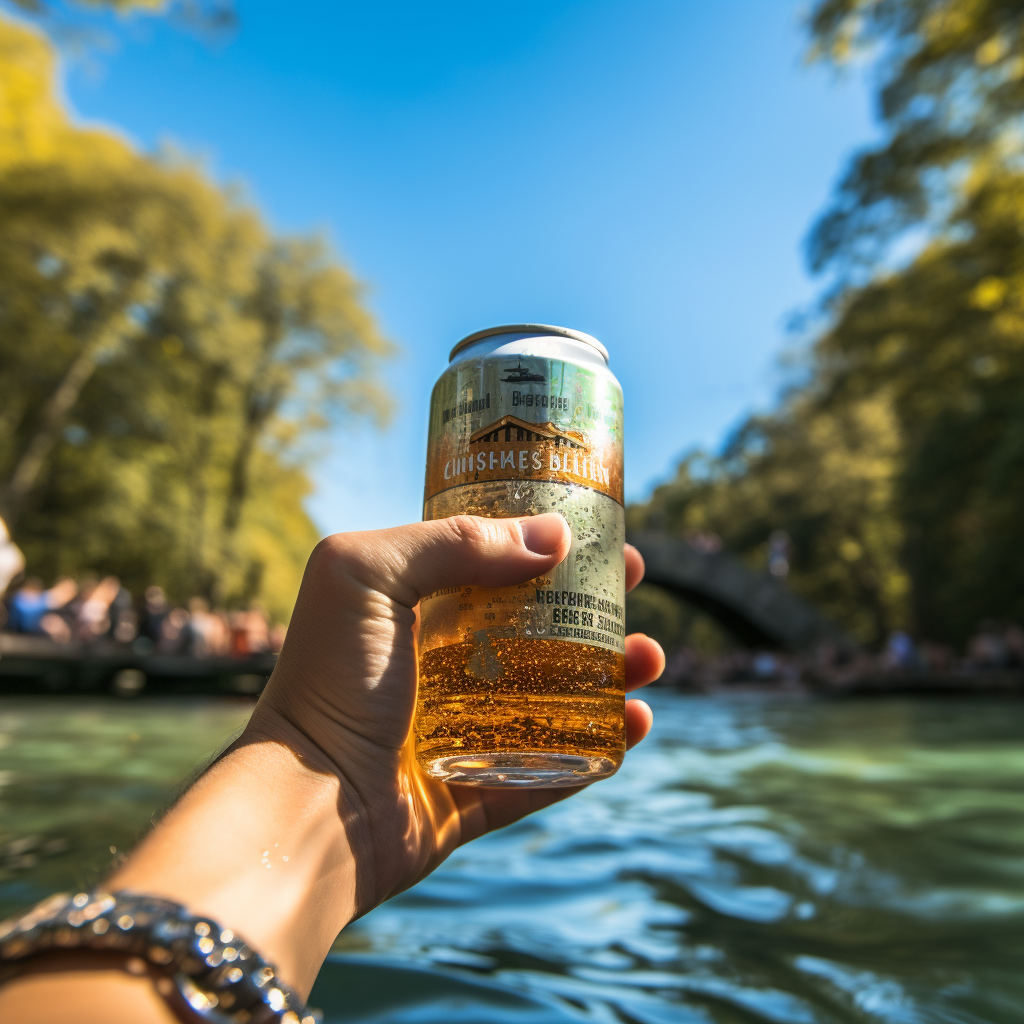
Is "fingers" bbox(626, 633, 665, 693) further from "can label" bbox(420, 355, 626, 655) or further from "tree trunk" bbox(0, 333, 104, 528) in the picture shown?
"tree trunk" bbox(0, 333, 104, 528)

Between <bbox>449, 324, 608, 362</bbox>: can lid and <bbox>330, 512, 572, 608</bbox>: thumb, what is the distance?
1.16 ft

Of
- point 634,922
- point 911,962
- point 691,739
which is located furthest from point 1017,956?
point 691,739

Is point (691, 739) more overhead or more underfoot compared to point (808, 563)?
more underfoot

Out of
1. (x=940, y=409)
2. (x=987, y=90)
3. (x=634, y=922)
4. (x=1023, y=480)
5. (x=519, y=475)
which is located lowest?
(x=634, y=922)

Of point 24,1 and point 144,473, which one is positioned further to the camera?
point 144,473

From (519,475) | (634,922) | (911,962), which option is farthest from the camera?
(634,922)

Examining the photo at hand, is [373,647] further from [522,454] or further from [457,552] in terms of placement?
[522,454]

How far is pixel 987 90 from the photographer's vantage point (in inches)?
473

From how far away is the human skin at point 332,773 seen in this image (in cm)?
100

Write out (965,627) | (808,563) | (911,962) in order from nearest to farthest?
(911,962) → (965,627) → (808,563)

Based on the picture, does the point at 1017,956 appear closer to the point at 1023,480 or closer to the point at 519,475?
the point at 519,475

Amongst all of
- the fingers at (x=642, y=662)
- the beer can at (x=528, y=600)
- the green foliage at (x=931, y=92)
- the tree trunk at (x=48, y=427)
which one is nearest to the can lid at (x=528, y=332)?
the beer can at (x=528, y=600)

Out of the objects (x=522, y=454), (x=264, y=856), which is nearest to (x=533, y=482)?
(x=522, y=454)

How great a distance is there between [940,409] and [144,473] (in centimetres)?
2091
